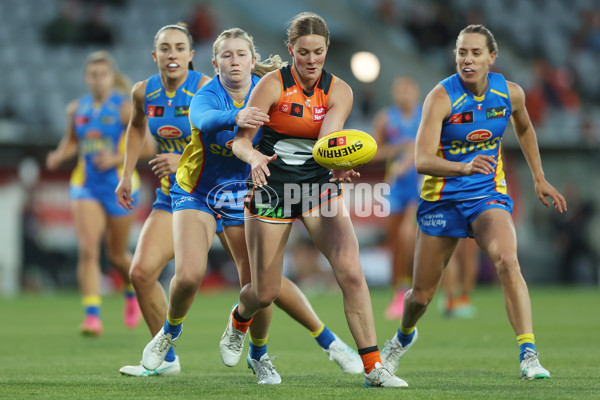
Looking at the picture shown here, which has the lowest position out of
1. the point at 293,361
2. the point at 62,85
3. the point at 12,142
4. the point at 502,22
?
the point at 293,361

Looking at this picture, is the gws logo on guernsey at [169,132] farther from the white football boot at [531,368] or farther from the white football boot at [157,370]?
the white football boot at [531,368]

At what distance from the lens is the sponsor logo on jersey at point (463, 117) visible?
651 centimetres

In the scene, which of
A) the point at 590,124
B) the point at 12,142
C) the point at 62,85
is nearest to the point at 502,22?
the point at 590,124

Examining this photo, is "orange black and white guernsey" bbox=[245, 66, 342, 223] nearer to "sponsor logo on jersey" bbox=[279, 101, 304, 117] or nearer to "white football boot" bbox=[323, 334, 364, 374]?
"sponsor logo on jersey" bbox=[279, 101, 304, 117]

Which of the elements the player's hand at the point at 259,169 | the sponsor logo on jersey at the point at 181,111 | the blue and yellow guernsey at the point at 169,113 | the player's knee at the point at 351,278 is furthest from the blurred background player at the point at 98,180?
the player's hand at the point at 259,169

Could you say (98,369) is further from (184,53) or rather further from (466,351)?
(466,351)

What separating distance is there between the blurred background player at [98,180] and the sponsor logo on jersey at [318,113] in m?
4.36

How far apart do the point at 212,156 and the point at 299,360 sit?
2.25 m

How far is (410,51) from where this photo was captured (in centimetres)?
2336

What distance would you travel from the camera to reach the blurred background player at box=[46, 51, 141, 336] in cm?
992

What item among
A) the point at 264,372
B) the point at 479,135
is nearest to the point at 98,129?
the point at 264,372

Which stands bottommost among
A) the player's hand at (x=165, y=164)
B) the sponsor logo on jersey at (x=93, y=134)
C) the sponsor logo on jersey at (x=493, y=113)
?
the player's hand at (x=165, y=164)

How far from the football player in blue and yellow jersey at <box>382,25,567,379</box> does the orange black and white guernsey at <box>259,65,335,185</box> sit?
3.04 feet

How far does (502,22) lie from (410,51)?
2980 mm
